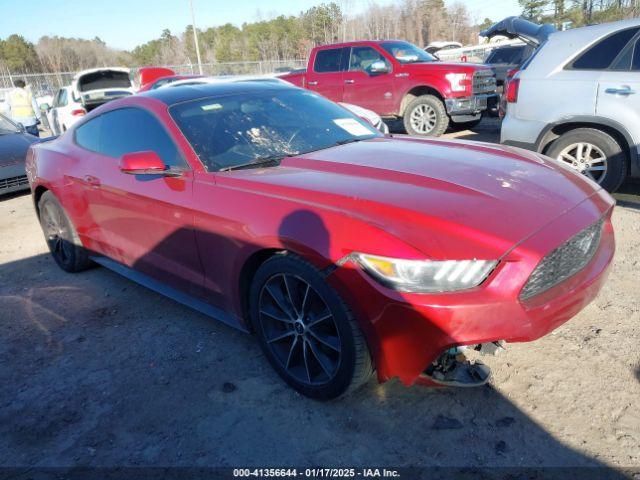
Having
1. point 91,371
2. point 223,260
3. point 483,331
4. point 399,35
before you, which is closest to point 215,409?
point 223,260

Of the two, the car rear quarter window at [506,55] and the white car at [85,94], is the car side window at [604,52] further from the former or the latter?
the white car at [85,94]

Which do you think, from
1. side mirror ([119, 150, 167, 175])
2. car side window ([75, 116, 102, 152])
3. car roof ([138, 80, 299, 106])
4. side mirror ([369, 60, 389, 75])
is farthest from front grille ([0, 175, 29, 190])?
side mirror ([369, 60, 389, 75])

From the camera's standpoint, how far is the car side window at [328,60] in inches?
412

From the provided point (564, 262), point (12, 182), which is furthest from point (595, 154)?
point (12, 182)

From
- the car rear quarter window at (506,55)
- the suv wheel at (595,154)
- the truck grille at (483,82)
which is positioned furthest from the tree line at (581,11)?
the suv wheel at (595,154)

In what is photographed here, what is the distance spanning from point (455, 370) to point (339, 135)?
1.91m

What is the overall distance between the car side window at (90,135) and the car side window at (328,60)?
720 centimetres

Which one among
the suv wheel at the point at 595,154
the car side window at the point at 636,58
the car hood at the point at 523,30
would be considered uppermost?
the car hood at the point at 523,30

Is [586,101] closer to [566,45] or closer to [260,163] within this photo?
[566,45]

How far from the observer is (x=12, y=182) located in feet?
26.2

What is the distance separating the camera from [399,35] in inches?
2547

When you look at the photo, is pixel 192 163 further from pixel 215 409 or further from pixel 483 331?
Result: pixel 483 331

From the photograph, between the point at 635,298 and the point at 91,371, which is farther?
the point at 635,298

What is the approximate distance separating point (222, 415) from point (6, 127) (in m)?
8.84
